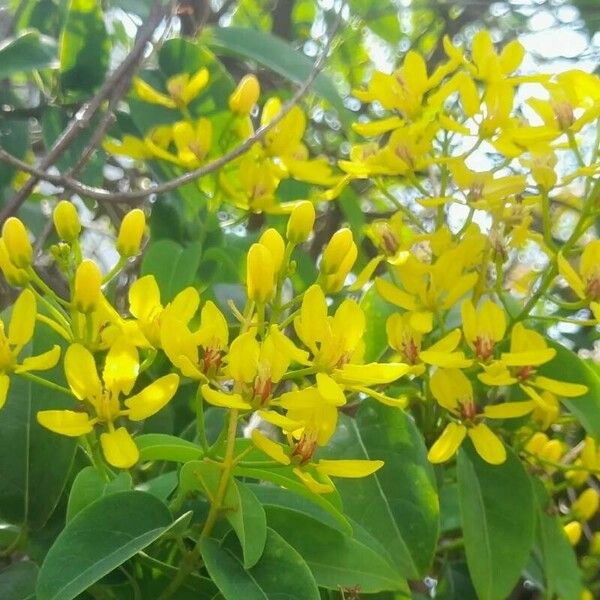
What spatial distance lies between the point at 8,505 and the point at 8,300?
1.13 feet

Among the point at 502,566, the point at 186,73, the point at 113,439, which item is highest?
the point at 186,73

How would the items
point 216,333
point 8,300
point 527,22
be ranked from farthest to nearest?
point 527,22 → point 8,300 → point 216,333

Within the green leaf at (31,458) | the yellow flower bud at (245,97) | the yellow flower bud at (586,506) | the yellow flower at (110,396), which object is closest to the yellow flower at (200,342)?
the yellow flower at (110,396)

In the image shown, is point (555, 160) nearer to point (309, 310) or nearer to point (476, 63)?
point (476, 63)

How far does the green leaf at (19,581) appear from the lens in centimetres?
55

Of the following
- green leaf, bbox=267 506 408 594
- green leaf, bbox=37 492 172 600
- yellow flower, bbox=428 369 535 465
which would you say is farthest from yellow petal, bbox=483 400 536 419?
green leaf, bbox=37 492 172 600

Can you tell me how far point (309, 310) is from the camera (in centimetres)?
53

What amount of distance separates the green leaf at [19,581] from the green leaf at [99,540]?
81 mm

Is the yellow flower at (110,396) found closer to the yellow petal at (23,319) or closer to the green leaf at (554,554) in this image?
the yellow petal at (23,319)

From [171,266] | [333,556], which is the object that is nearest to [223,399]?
[333,556]

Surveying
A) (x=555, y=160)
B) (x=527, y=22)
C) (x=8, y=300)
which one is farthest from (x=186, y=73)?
(x=527, y=22)

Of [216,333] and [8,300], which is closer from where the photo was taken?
[216,333]

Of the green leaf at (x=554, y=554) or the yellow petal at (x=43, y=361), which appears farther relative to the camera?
the green leaf at (x=554, y=554)

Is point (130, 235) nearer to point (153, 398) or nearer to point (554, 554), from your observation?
point (153, 398)
